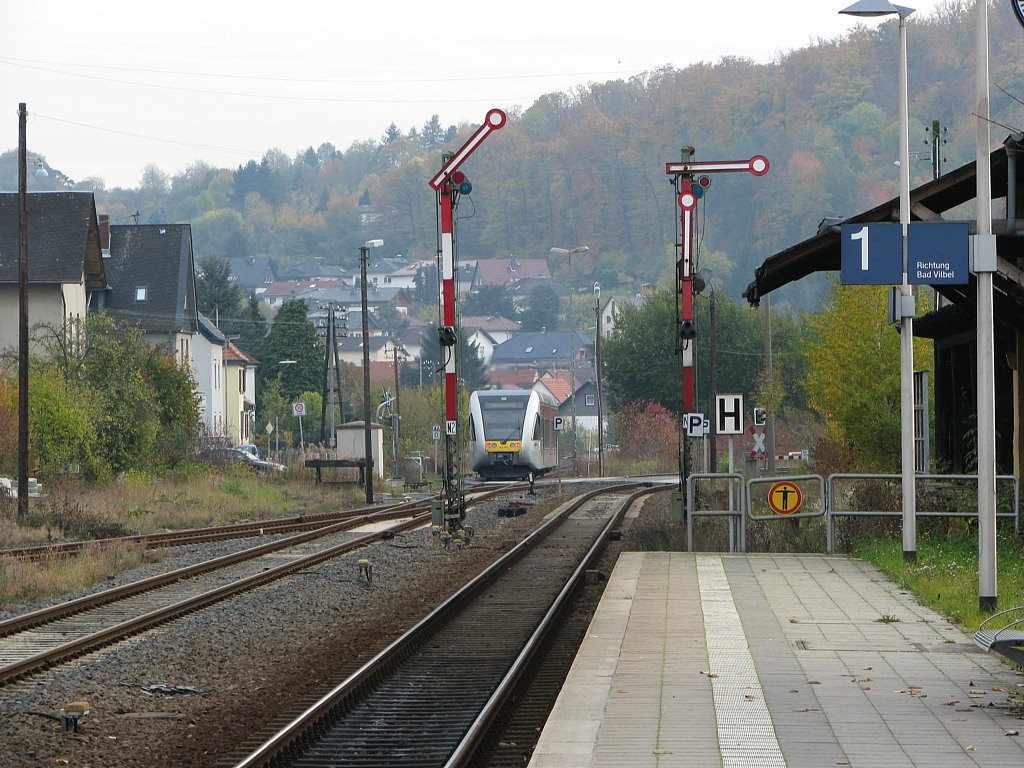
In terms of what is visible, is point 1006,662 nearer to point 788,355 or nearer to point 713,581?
point 713,581

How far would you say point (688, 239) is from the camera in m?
23.7

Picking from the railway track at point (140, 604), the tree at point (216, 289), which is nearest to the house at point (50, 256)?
the railway track at point (140, 604)

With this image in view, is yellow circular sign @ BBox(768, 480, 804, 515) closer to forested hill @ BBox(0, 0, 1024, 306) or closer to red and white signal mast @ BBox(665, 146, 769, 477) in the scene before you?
red and white signal mast @ BBox(665, 146, 769, 477)

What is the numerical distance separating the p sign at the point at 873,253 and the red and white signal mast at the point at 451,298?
8603 millimetres

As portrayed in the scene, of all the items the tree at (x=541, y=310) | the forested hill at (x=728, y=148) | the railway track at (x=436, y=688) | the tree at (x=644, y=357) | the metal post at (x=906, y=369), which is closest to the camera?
the railway track at (x=436, y=688)

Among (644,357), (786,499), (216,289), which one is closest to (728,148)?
(216,289)

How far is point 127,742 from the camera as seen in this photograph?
8953mm

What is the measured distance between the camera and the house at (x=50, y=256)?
51.0m

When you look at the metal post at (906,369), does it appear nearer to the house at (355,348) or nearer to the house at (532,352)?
the house at (355,348)

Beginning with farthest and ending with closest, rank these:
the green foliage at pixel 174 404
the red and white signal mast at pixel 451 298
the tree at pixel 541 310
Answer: the tree at pixel 541 310 < the green foliage at pixel 174 404 < the red and white signal mast at pixel 451 298

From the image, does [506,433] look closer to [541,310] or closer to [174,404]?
[174,404]

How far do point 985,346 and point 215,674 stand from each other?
22.7ft

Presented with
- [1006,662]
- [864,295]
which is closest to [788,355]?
[864,295]

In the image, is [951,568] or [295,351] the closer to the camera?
[951,568]
